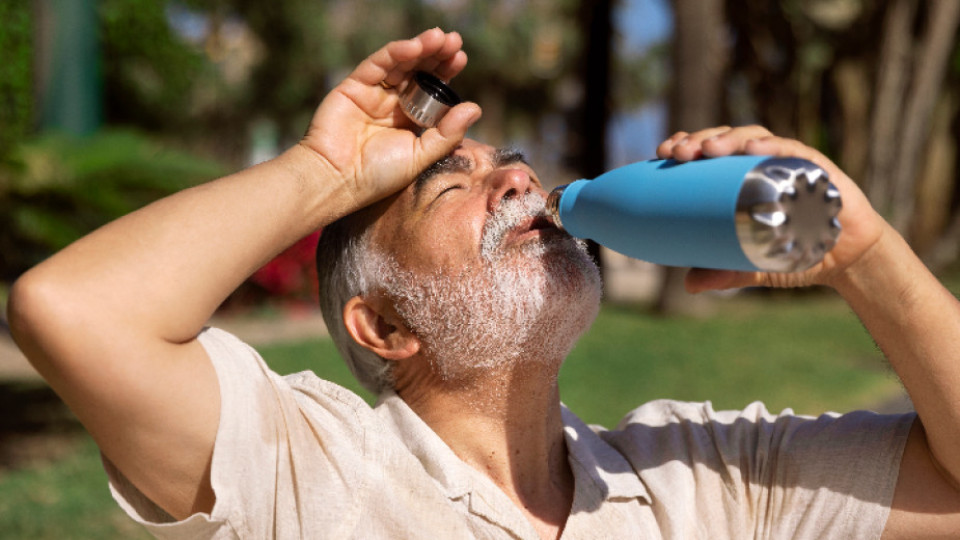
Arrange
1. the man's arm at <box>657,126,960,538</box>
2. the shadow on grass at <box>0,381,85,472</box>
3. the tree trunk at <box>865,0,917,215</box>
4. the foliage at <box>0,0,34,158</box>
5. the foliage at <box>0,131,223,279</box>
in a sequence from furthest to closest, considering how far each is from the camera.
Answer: the tree trunk at <box>865,0,917,215</box> → the foliage at <box>0,0,34,158</box> → the shadow on grass at <box>0,381,85,472</box> → the foliage at <box>0,131,223,279</box> → the man's arm at <box>657,126,960,538</box>

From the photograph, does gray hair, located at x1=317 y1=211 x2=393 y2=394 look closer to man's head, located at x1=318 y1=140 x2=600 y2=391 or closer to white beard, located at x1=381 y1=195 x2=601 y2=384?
man's head, located at x1=318 y1=140 x2=600 y2=391

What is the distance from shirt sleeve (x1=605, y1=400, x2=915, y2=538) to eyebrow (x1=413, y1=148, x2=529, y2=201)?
756mm

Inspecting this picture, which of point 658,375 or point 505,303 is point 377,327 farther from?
point 658,375

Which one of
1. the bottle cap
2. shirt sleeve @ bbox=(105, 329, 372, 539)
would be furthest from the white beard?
the bottle cap

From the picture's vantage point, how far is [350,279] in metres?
2.39

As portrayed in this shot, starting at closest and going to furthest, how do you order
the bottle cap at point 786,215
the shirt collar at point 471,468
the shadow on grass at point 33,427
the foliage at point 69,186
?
the bottle cap at point 786,215
the shirt collar at point 471,468
the foliage at point 69,186
the shadow on grass at point 33,427

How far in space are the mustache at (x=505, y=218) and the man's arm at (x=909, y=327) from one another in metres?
0.40

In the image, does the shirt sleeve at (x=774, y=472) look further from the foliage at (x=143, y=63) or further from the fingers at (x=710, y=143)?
the foliage at (x=143, y=63)

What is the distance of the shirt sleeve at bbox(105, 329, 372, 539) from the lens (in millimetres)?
1751

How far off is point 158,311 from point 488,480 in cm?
82

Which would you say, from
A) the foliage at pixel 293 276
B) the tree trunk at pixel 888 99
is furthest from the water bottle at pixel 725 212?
the tree trunk at pixel 888 99

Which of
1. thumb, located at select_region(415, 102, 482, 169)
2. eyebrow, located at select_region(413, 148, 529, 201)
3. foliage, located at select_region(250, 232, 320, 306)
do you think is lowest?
foliage, located at select_region(250, 232, 320, 306)

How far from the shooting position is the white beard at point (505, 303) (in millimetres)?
2180

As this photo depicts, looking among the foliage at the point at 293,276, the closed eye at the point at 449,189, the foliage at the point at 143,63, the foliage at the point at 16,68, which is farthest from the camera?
the foliage at the point at 143,63
